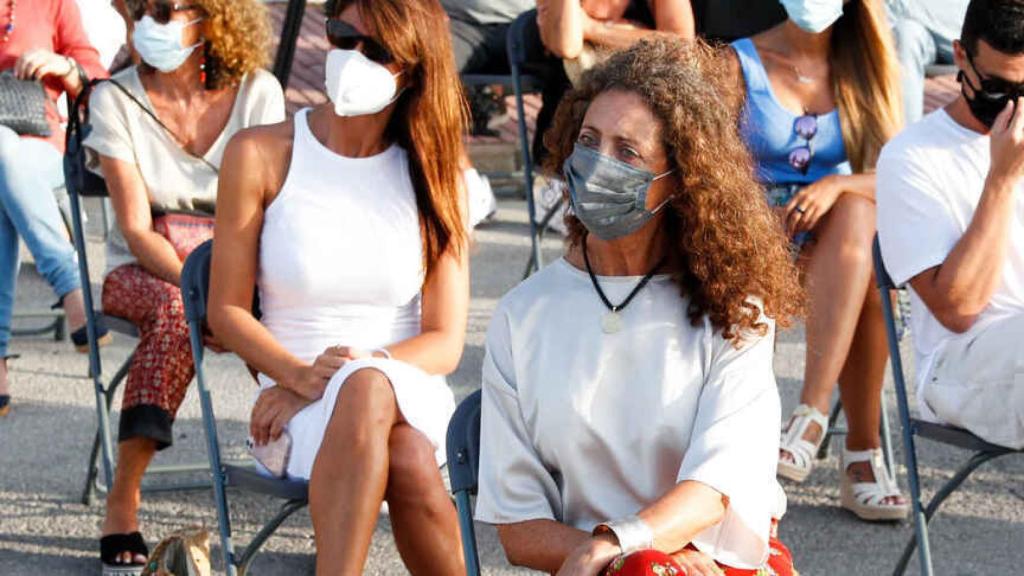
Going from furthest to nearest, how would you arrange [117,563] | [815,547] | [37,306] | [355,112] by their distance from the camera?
[37,306] < [815,547] < [117,563] < [355,112]

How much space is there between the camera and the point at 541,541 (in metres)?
2.93

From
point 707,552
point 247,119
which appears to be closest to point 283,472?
point 707,552

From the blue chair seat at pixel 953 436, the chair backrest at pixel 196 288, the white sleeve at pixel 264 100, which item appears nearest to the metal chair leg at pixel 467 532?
the chair backrest at pixel 196 288

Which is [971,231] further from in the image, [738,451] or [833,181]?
[738,451]

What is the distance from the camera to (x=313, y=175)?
3949mm

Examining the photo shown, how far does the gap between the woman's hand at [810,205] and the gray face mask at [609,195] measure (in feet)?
5.60

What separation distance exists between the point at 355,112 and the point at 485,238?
13.0 feet

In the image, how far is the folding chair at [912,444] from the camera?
3848mm

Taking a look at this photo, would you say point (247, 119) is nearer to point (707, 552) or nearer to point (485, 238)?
point (707, 552)

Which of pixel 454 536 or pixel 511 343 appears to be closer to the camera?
pixel 511 343

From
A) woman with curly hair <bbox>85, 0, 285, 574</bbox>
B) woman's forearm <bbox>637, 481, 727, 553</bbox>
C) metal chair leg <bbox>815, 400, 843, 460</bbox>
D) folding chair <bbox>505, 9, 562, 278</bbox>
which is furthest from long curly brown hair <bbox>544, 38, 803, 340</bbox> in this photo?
folding chair <bbox>505, 9, 562, 278</bbox>

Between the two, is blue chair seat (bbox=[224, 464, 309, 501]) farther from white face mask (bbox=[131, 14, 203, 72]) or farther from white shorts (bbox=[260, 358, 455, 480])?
white face mask (bbox=[131, 14, 203, 72])

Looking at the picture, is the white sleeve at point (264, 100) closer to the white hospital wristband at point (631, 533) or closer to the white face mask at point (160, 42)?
the white face mask at point (160, 42)

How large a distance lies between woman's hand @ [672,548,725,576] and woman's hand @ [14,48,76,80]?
3.51 metres
